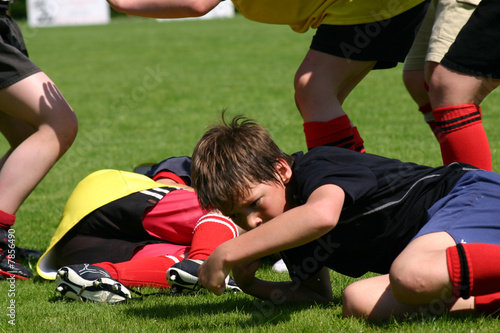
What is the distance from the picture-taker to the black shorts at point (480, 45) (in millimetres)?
2971

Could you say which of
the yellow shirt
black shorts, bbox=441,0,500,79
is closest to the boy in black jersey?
black shorts, bbox=441,0,500,79

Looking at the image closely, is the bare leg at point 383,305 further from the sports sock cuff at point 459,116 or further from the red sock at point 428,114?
the red sock at point 428,114

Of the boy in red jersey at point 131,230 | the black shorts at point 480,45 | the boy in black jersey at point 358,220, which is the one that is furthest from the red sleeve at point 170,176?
the black shorts at point 480,45

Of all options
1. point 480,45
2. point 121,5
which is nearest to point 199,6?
point 121,5

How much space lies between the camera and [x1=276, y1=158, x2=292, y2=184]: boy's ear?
241cm

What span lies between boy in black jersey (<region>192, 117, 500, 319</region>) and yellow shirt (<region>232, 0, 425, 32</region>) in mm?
869

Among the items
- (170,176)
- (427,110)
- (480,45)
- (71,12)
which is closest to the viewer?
(480,45)

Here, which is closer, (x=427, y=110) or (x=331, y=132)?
(x=331, y=132)

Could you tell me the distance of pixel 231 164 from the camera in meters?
2.34

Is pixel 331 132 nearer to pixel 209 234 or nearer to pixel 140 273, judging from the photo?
pixel 209 234

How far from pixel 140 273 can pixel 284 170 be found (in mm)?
931

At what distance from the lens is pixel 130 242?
329 cm

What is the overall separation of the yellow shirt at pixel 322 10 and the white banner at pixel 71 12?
97.1ft

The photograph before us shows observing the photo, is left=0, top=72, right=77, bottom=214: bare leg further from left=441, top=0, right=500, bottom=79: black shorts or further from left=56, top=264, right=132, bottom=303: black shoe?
left=441, top=0, right=500, bottom=79: black shorts
